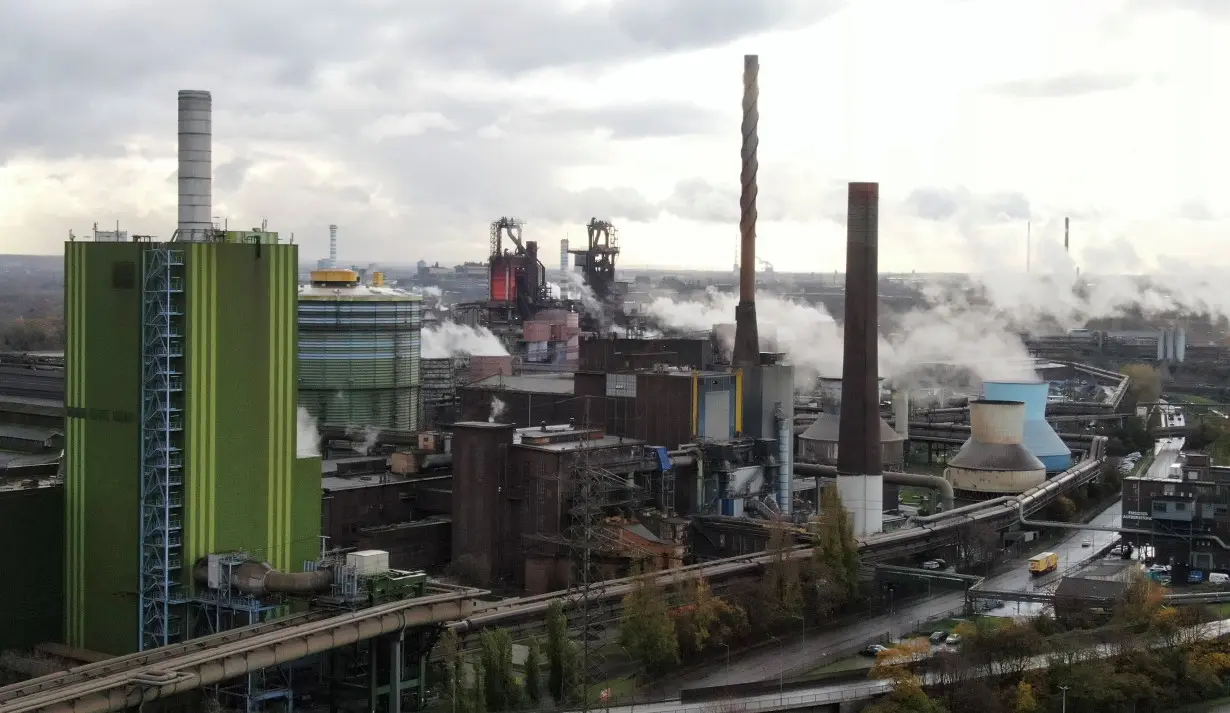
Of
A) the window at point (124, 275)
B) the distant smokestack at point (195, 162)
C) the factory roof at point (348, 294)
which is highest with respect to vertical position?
the distant smokestack at point (195, 162)

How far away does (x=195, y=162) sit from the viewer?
77.7 ft

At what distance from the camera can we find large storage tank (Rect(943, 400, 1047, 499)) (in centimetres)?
4325

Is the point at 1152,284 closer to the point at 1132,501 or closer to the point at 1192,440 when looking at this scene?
the point at 1192,440

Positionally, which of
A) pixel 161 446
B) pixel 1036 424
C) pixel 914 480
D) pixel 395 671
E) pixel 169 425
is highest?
pixel 169 425

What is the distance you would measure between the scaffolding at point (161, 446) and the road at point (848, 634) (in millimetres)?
8090

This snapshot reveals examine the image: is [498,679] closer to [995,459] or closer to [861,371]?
[861,371]

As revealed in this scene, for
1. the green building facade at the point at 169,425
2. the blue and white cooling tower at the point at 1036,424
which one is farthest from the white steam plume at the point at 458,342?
the green building facade at the point at 169,425

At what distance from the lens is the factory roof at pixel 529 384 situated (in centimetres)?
4403

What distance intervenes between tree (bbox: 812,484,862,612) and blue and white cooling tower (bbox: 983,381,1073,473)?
1813 centimetres

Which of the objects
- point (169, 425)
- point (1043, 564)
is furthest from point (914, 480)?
point (169, 425)

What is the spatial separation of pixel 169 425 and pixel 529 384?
81.0 feet

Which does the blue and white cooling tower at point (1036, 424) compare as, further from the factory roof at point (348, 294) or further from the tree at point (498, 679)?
the tree at point (498, 679)

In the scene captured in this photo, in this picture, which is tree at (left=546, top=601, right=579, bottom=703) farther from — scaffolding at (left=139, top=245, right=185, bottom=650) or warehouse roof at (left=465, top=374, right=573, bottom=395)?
warehouse roof at (left=465, top=374, right=573, bottom=395)

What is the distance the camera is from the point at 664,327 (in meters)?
78.8
